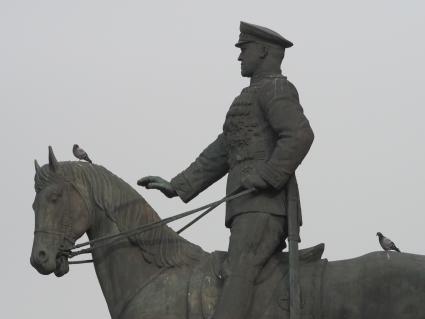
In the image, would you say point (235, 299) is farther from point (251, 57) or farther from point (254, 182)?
point (251, 57)

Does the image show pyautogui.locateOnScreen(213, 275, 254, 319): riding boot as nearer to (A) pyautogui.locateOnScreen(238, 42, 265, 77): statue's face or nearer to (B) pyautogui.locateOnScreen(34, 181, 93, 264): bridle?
(B) pyautogui.locateOnScreen(34, 181, 93, 264): bridle

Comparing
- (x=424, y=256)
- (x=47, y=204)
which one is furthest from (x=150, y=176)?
(x=424, y=256)

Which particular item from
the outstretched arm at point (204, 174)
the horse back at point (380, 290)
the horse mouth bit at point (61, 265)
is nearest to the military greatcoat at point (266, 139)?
the outstretched arm at point (204, 174)

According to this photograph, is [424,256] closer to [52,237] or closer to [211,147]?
[211,147]

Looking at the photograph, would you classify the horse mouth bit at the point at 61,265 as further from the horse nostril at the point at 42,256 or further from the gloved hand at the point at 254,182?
the gloved hand at the point at 254,182

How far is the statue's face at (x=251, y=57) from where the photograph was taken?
15023 millimetres

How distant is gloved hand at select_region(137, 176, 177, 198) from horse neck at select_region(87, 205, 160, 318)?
3.23 ft

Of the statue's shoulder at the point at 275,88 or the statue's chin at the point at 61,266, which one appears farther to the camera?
the statue's shoulder at the point at 275,88

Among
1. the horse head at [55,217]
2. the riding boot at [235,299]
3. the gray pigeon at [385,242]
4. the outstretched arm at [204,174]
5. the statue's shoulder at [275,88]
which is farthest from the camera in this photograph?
the gray pigeon at [385,242]

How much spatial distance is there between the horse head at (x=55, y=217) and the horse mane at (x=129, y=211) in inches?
2.4

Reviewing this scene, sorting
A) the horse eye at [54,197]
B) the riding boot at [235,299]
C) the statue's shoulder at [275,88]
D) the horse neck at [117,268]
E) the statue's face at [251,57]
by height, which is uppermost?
the statue's face at [251,57]

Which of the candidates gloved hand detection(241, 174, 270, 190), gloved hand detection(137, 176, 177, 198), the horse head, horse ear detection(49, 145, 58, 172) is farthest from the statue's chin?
gloved hand detection(241, 174, 270, 190)

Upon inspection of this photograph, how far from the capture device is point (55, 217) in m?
14.3

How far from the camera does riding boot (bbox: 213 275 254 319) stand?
45.7 feet
